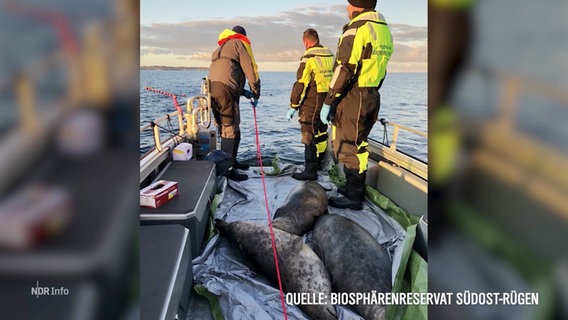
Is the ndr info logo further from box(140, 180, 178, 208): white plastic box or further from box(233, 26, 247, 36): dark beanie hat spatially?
box(233, 26, 247, 36): dark beanie hat

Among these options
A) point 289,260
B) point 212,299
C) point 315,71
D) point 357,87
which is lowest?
point 212,299

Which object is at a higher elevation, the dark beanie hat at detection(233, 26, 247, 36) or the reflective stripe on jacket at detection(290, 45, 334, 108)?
the dark beanie hat at detection(233, 26, 247, 36)

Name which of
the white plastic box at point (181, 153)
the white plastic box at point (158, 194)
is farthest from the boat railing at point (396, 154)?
the white plastic box at point (181, 153)

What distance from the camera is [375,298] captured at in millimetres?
1967

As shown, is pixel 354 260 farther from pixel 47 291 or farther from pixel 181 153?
pixel 181 153

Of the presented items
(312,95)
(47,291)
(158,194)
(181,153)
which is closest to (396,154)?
(312,95)

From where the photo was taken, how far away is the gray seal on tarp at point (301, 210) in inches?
113

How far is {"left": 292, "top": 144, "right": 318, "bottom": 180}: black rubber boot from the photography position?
4.40 meters

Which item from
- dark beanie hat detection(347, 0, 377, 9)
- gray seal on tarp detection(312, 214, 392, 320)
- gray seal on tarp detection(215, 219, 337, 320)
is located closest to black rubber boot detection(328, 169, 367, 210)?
gray seal on tarp detection(312, 214, 392, 320)

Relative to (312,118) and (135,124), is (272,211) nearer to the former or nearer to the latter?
(312,118)

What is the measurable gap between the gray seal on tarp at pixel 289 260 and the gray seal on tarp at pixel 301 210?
1.13 feet

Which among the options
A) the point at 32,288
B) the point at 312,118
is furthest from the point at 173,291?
the point at 312,118

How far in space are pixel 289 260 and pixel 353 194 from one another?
1.46 metres

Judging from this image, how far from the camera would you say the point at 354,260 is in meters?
2.27
